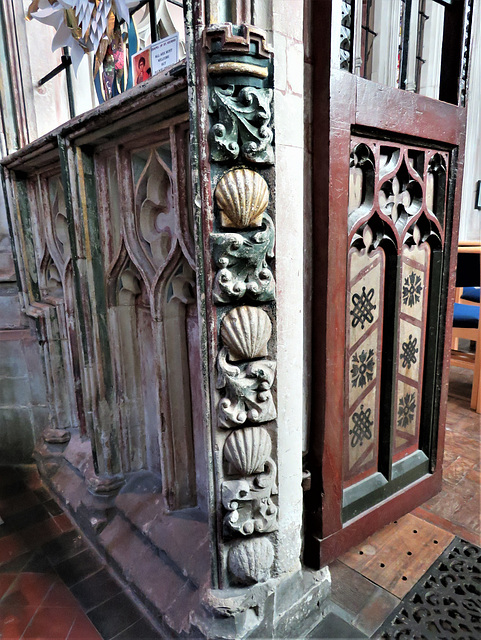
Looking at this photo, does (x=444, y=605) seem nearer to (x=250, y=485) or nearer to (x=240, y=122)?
(x=250, y=485)

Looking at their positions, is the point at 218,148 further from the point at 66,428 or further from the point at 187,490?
the point at 66,428

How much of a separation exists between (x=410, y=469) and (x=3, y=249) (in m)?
2.23

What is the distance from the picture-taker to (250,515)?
3.60 feet

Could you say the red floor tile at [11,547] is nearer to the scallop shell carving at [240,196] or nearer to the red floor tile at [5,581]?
the red floor tile at [5,581]

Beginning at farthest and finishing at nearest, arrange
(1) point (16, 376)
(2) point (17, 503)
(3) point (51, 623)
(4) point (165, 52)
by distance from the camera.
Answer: (1) point (16, 376) < (2) point (17, 503) < (3) point (51, 623) < (4) point (165, 52)

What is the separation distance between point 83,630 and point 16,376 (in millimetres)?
1435

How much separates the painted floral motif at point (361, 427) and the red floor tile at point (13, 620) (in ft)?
3.96

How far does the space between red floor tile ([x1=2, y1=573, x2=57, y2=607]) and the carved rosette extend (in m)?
0.78

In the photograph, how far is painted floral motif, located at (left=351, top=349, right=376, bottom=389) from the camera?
4.89 feet

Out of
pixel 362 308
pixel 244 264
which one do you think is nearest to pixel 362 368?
pixel 362 308

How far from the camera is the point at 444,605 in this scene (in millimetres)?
1296

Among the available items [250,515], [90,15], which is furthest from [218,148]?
[90,15]

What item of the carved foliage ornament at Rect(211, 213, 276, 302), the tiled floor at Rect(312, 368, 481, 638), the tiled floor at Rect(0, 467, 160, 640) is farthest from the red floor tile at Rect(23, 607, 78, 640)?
the carved foliage ornament at Rect(211, 213, 276, 302)

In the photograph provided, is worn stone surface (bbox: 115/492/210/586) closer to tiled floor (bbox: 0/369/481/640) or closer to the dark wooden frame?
tiled floor (bbox: 0/369/481/640)
